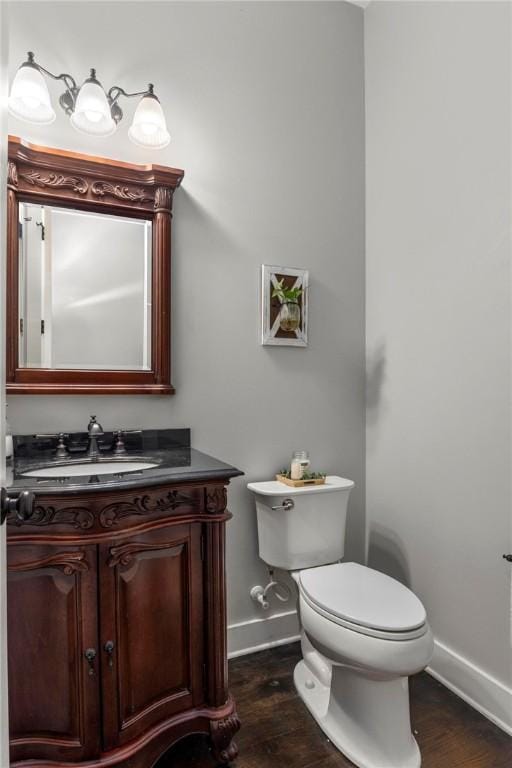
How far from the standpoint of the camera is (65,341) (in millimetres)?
1600

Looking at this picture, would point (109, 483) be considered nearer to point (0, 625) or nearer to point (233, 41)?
point (0, 625)

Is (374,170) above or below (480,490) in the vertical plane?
above

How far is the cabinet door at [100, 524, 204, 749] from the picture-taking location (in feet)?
3.71

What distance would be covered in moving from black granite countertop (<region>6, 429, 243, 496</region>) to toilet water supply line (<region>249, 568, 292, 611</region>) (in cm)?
69

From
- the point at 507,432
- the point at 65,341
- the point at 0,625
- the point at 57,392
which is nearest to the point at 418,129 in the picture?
the point at 507,432

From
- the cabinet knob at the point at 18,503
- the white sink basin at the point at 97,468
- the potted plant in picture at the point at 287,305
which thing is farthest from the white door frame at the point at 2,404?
the potted plant in picture at the point at 287,305

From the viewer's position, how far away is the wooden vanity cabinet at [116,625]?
1.08 meters

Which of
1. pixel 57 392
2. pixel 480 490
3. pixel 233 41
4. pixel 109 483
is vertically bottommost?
pixel 480 490

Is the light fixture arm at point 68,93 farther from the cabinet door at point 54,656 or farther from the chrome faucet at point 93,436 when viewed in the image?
the cabinet door at point 54,656

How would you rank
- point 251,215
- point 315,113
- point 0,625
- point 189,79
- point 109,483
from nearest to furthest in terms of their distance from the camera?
1. point 0,625
2. point 109,483
3. point 189,79
4. point 251,215
5. point 315,113

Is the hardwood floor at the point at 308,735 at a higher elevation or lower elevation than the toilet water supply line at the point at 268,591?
lower

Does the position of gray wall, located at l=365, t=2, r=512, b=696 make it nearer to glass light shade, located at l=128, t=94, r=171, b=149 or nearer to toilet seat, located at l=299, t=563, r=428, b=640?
toilet seat, located at l=299, t=563, r=428, b=640

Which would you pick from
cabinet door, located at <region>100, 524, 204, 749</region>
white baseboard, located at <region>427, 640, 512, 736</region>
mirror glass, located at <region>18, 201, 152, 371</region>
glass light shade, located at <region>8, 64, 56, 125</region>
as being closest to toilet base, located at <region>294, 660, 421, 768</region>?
white baseboard, located at <region>427, 640, 512, 736</region>

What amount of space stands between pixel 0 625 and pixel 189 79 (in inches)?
77.9
